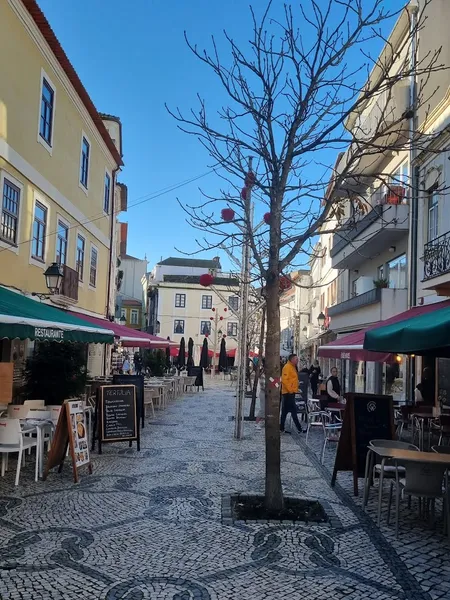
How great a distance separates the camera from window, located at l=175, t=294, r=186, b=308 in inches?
2532

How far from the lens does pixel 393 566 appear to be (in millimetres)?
4789

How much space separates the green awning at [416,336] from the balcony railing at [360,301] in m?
10.8

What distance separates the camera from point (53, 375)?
11133 millimetres

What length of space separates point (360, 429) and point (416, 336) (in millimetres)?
2283

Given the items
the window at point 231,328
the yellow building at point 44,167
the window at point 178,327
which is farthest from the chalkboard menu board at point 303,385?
the window at point 178,327

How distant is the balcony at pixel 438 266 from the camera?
13.0m

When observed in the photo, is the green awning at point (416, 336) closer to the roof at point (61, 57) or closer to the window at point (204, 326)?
the roof at point (61, 57)

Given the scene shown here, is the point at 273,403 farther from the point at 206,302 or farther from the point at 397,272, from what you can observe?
the point at 206,302

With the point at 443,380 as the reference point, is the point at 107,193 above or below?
above

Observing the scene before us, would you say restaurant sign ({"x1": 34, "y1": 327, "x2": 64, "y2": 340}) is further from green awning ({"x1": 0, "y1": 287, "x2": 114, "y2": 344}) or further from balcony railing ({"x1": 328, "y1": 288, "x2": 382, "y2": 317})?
balcony railing ({"x1": 328, "y1": 288, "x2": 382, "y2": 317})

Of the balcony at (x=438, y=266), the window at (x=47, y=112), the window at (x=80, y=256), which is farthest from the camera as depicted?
the window at (x=80, y=256)

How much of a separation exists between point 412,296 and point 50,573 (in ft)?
46.4

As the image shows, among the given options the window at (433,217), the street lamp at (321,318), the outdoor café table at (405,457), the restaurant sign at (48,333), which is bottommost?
the outdoor café table at (405,457)

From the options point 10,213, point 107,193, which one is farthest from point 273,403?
point 107,193
